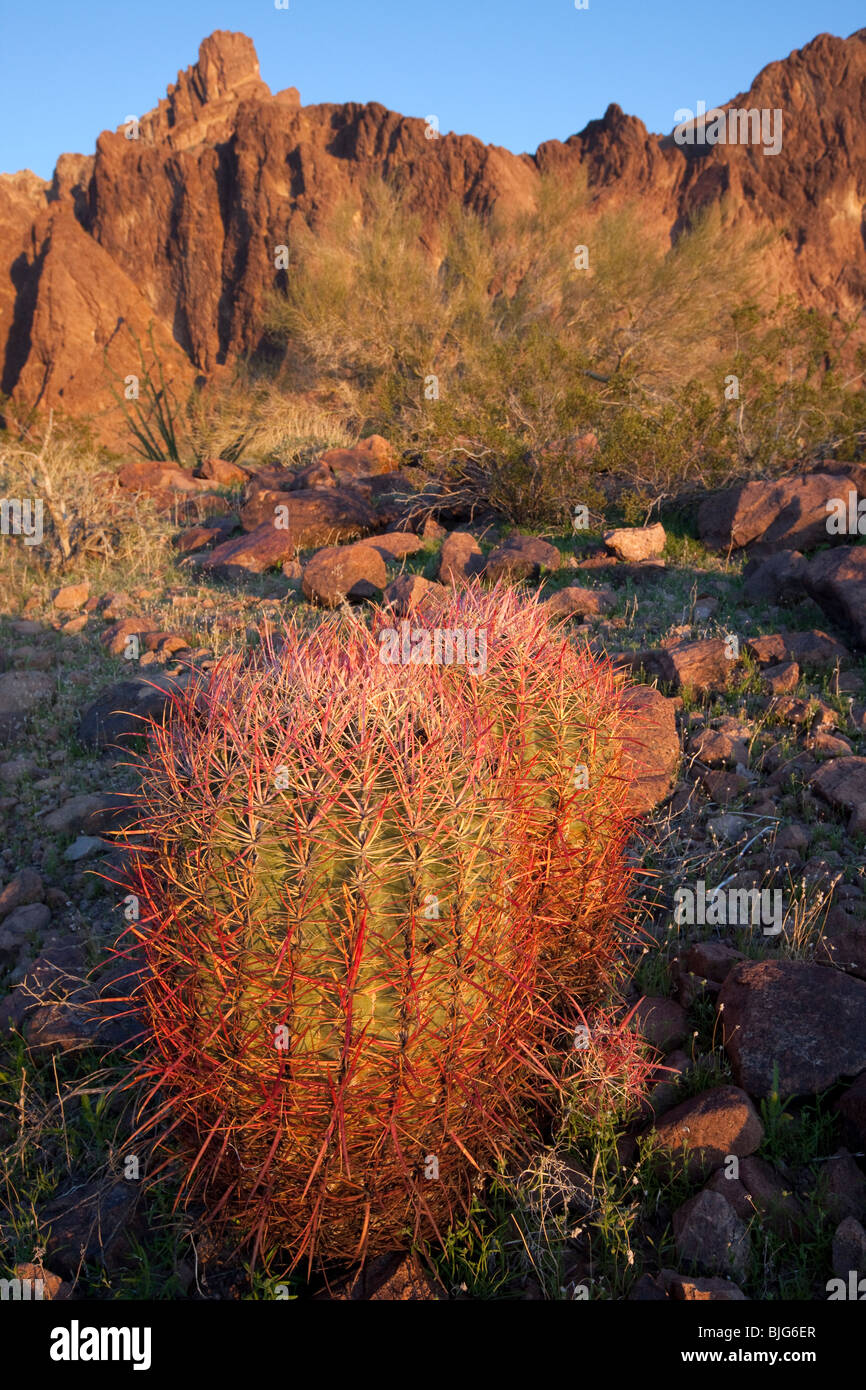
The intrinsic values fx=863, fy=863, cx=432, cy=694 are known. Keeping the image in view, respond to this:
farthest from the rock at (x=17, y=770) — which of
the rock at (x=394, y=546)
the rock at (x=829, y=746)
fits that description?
the rock at (x=829, y=746)

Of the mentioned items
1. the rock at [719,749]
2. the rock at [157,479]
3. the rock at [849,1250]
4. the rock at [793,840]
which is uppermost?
the rock at [157,479]

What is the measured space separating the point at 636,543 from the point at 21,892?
4.92 metres

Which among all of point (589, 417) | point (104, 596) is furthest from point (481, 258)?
point (104, 596)

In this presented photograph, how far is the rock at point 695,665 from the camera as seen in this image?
14.9 feet

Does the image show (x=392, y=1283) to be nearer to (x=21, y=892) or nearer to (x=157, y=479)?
(x=21, y=892)

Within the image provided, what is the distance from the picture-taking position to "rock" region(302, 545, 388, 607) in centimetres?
621

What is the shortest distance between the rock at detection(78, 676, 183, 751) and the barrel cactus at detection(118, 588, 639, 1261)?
237cm

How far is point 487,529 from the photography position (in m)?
8.16

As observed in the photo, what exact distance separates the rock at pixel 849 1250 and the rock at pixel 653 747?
1.71 meters

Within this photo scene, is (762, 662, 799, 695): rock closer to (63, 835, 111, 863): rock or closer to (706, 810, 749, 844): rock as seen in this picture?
(706, 810, 749, 844): rock

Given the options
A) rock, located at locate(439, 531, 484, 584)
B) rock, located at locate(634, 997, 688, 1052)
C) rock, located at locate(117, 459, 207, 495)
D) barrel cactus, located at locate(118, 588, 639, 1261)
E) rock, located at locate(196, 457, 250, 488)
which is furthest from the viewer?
rock, located at locate(196, 457, 250, 488)

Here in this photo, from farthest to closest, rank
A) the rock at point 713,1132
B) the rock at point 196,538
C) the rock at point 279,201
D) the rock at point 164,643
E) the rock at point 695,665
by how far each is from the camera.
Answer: the rock at point 279,201
the rock at point 196,538
the rock at point 164,643
the rock at point 695,665
the rock at point 713,1132

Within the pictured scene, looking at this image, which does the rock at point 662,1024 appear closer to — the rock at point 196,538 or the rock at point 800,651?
the rock at point 800,651

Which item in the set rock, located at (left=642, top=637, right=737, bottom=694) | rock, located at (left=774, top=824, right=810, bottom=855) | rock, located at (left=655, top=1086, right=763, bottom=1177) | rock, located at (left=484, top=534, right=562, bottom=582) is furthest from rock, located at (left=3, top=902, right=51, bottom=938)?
rock, located at (left=484, top=534, right=562, bottom=582)
